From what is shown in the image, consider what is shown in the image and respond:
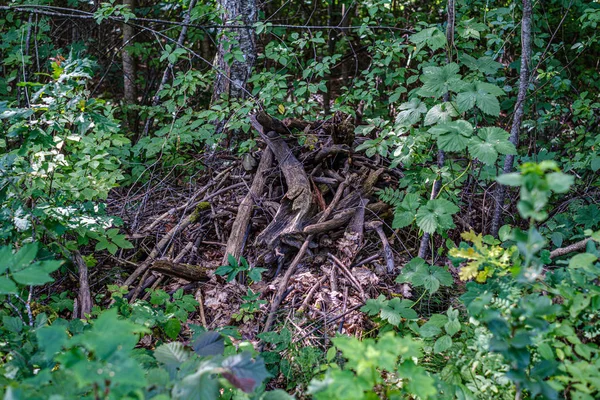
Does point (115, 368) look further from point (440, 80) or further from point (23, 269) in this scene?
point (440, 80)

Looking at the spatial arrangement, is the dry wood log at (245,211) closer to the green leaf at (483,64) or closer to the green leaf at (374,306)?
the green leaf at (374,306)

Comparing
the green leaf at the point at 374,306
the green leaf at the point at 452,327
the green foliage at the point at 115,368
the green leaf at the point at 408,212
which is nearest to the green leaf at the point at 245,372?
the green foliage at the point at 115,368

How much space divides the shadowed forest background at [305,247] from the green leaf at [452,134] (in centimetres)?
1

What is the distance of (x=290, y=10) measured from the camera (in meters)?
7.59

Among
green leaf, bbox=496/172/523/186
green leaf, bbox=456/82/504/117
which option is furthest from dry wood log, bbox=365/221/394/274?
green leaf, bbox=496/172/523/186

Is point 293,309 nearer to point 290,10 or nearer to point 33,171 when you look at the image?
point 33,171

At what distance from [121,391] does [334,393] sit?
62 cm

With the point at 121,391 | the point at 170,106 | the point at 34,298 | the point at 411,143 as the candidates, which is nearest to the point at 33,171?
the point at 34,298

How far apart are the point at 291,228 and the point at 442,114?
134 cm

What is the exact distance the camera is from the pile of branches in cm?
315

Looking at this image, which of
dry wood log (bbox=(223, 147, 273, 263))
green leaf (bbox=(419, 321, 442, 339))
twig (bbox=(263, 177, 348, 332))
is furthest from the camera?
dry wood log (bbox=(223, 147, 273, 263))

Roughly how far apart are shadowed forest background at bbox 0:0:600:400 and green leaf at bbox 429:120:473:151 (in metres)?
0.01

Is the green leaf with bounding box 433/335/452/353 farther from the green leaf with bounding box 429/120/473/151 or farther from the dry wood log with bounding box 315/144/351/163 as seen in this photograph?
the dry wood log with bounding box 315/144/351/163

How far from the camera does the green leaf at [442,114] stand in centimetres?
262
